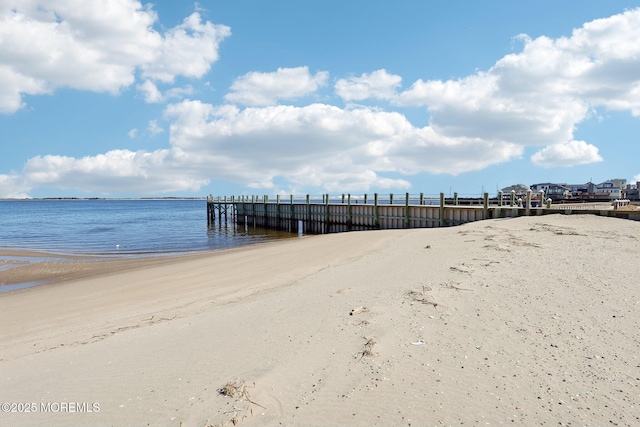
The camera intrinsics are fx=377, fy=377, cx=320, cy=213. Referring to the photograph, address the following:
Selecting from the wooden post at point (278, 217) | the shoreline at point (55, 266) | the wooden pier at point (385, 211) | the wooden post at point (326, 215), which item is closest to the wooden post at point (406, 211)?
the wooden pier at point (385, 211)

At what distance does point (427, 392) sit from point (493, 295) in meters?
3.35

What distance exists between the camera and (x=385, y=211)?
27.6m

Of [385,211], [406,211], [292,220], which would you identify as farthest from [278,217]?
[406,211]

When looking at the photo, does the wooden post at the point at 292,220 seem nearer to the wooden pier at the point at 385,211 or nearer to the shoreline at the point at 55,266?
the wooden pier at the point at 385,211

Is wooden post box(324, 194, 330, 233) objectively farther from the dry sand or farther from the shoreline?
the dry sand

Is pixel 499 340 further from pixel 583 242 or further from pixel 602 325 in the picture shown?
pixel 583 242

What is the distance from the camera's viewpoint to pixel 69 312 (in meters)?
8.79

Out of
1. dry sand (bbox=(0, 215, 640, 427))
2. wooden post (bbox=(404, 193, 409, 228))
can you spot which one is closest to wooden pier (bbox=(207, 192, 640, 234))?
wooden post (bbox=(404, 193, 409, 228))

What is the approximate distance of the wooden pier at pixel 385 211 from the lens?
19.8m

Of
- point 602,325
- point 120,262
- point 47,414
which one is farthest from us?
point 120,262

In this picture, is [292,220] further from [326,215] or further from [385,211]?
[385,211]

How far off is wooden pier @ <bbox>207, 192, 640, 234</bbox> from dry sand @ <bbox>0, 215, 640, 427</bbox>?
409 inches

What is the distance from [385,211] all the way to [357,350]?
76.8ft

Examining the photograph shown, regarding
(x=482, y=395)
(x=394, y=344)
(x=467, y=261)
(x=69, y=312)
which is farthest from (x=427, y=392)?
(x=69, y=312)
